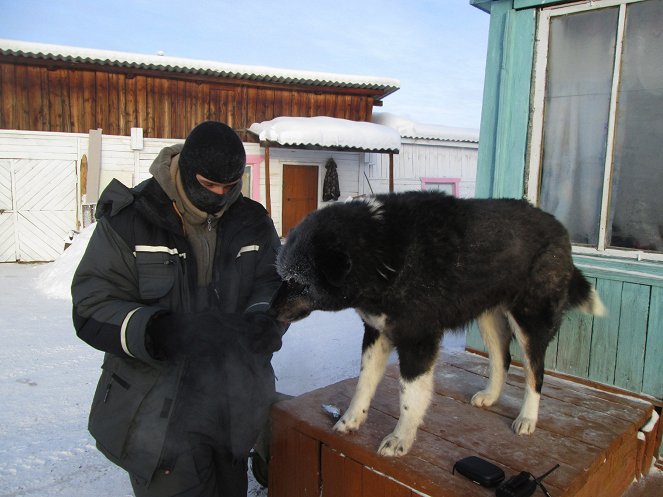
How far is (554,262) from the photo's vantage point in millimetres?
2830

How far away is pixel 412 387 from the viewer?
7.93ft

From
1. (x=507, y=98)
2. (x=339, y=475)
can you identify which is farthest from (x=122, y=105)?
(x=339, y=475)

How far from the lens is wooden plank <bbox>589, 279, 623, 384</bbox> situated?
353 cm

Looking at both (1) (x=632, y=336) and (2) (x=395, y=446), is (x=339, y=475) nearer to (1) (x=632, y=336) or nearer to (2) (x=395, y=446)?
(2) (x=395, y=446)

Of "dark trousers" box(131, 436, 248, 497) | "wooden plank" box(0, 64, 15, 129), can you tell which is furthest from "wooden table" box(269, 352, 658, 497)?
"wooden plank" box(0, 64, 15, 129)

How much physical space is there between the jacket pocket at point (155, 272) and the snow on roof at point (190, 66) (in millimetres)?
12559

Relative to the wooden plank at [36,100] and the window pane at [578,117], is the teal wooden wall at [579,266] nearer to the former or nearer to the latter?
the window pane at [578,117]

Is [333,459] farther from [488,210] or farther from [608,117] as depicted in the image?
[608,117]

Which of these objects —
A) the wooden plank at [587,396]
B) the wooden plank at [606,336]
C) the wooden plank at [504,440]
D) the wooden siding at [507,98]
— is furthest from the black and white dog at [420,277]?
the wooden siding at [507,98]

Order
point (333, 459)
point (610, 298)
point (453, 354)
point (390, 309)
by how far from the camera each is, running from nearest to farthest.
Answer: point (390, 309) → point (333, 459) → point (610, 298) → point (453, 354)

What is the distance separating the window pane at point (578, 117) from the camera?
143 inches

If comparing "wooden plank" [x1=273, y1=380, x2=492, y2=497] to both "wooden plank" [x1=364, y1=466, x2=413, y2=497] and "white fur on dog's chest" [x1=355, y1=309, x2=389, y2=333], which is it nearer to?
"wooden plank" [x1=364, y1=466, x2=413, y2=497]

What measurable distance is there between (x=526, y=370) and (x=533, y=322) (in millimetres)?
292

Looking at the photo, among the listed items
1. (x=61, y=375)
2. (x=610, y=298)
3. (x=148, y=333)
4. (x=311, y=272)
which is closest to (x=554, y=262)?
(x=610, y=298)
